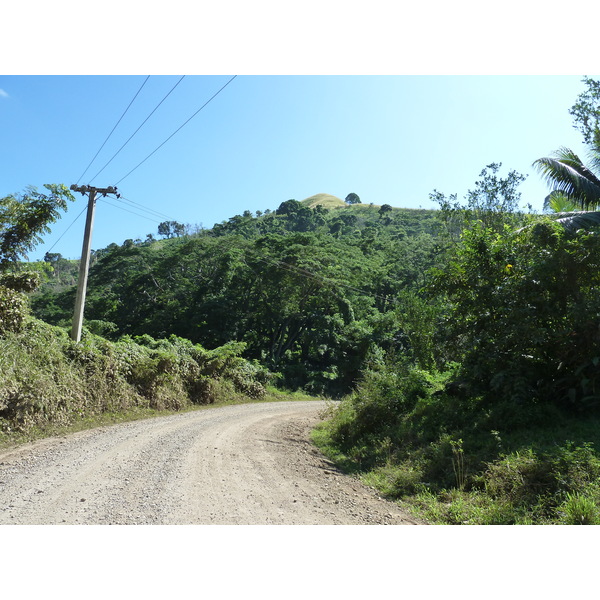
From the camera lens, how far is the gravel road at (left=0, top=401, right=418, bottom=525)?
463 centimetres

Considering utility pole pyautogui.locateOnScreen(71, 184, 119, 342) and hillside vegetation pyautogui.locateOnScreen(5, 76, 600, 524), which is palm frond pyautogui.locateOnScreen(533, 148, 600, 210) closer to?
Answer: hillside vegetation pyautogui.locateOnScreen(5, 76, 600, 524)

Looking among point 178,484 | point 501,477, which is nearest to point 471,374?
point 501,477

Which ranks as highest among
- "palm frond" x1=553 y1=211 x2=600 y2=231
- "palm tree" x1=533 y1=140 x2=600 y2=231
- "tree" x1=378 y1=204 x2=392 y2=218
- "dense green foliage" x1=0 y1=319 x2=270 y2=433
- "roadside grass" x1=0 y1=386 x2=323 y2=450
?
"tree" x1=378 y1=204 x2=392 y2=218

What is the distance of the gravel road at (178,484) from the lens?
4.63 m

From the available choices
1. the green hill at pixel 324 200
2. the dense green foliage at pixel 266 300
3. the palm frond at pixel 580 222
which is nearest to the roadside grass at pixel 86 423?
the palm frond at pixel 580 222

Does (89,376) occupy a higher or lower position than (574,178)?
lower

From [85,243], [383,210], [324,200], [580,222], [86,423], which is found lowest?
[86,423]

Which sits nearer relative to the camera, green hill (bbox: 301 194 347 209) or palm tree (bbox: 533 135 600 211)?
palm tree (bbox: 533 135 600 211)

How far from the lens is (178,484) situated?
5.80 m

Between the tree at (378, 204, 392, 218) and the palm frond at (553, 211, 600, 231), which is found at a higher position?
the tree at (378, 204, 392, 218)

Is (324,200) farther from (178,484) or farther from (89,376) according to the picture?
(178,484)

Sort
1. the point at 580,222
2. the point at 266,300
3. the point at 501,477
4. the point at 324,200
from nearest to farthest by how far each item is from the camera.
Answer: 1. the point at 501,477
2. the point at 580,222
3. the point at 266,300
4. the point at 324,200

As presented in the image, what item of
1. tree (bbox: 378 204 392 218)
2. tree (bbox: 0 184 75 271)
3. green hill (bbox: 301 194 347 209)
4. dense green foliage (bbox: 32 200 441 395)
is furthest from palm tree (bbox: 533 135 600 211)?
green hill (bbox: 301 194 347 209)

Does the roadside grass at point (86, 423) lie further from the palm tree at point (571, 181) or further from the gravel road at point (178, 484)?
the palm tree at point (571, 181)
